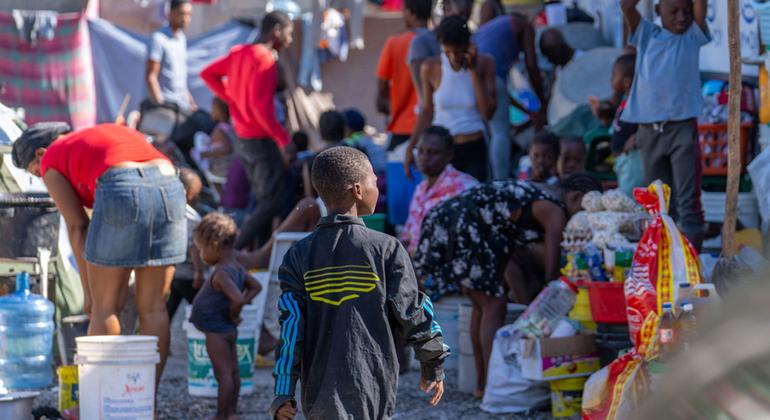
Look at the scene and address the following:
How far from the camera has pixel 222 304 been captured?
6371 millimetres

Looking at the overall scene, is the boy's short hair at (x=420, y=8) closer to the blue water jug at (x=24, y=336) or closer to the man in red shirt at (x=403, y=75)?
the man in red shirt at (x=403, y=75)

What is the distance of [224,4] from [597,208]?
379 inches

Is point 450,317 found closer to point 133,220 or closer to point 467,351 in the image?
point 467,351

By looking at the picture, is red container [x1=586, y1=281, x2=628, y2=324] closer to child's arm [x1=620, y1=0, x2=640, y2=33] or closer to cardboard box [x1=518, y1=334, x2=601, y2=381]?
cardboard box [x1=518, y1=334, x2=601, y2=381]

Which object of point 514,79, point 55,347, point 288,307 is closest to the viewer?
point 288,307

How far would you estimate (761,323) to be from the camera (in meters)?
1.06

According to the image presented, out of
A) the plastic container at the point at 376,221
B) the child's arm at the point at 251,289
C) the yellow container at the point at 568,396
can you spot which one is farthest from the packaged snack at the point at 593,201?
the plastic container at the point at 376,221

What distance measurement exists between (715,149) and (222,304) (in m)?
3.02

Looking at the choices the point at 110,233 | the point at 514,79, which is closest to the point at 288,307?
the point at 110,233

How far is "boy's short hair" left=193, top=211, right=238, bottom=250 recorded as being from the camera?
6375mm

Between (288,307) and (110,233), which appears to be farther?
(110,233)

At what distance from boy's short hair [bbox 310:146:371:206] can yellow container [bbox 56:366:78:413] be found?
2792 millimetres

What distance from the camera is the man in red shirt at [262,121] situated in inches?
374

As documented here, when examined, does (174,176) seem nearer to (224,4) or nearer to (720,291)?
(720,291)
